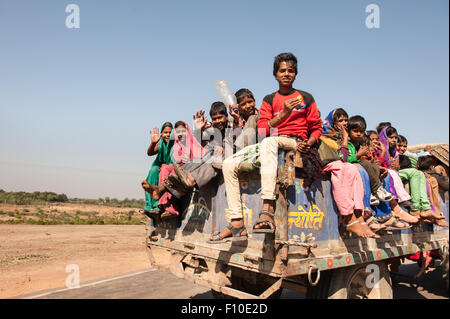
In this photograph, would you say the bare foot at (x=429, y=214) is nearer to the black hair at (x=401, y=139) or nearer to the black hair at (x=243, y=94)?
the black hair at (x=401, y=139)

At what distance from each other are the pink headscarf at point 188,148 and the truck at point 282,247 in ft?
1.70

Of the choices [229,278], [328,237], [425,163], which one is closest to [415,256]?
[425,163]

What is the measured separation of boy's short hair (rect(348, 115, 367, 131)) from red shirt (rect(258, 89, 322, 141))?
1042 millimetres

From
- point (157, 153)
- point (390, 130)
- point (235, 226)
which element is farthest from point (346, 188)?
point (390, 130)

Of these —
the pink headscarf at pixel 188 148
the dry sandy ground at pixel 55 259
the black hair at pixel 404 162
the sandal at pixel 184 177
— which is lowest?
the dry sandy ground at pixel 55 259

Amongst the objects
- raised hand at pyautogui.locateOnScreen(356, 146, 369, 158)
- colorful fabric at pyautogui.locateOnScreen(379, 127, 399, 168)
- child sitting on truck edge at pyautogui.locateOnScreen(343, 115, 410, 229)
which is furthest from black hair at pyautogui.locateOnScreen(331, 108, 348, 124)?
colorful fabric at pyautogui.locateOnScreen(379, 127, 399, 168)

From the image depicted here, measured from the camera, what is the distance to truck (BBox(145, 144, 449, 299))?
8.01 feet

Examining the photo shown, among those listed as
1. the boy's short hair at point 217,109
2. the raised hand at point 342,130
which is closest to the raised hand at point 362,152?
the raised hand at point 342,130

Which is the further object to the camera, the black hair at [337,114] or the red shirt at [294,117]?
the black hair at [337,114]

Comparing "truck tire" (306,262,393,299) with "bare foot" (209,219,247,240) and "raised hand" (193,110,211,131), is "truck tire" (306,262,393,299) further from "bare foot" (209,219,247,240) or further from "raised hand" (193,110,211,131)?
"raised hand" (193,110,211,131)

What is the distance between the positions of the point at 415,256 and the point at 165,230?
376 centimetres

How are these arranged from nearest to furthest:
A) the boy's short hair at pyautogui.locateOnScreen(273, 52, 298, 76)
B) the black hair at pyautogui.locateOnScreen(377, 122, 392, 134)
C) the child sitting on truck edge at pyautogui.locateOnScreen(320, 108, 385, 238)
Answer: the child sitting on truck edge at pyautogui.locateOnScreen(320, 108, 385, 238) < the boy's short hair at pyautogui.locateOnScreen(273, 52, 298, 76) < the black hair at pyautogui.locateOnScreen(377, 122, 392, 134)

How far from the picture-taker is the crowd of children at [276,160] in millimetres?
2709

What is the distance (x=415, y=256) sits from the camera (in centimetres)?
469
